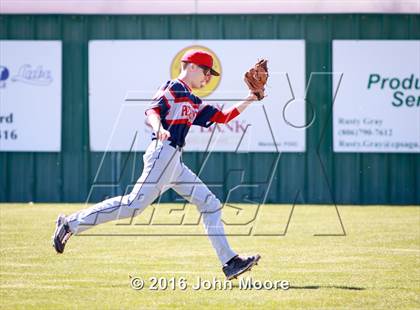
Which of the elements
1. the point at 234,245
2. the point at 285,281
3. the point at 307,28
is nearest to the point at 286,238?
the point at 234,245

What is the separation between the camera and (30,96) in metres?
21.5

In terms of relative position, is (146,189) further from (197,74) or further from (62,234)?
(197,74)

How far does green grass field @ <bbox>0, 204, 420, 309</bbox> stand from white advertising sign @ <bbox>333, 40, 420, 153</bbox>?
334 centimetres

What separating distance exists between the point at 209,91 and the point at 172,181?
1117 cm

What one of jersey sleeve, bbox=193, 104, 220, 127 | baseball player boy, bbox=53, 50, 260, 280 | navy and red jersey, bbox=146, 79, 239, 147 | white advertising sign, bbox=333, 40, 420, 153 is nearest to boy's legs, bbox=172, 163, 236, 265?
baseball player boy, bbox=53, 50, 260, 280

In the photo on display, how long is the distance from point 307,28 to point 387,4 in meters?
1.89

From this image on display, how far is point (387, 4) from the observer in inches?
840

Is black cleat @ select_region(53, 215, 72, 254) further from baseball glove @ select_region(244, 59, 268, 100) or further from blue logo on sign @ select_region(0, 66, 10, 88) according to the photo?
blue logo on sign @ select_region(0, 66, 10, 88)

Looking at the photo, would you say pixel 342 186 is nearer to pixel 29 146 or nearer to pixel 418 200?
pixel 418 200

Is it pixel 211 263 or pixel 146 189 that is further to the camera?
pixel 211 263

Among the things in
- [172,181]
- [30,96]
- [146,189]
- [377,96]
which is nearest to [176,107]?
[172,181]

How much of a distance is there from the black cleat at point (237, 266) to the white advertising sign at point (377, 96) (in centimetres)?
1174

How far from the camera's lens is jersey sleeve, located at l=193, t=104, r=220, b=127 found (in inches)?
407

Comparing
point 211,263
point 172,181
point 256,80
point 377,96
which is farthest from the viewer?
point 377,96
